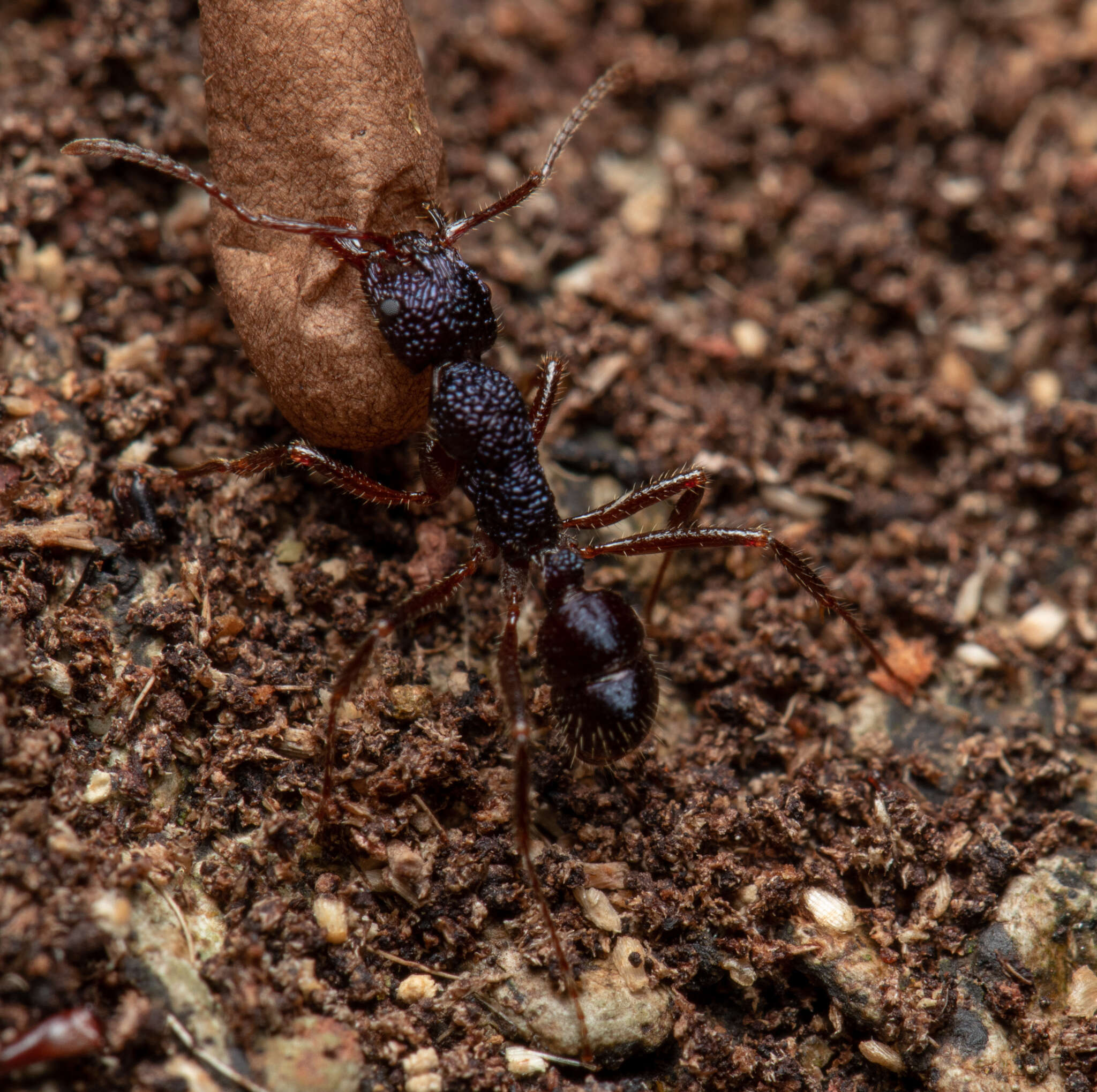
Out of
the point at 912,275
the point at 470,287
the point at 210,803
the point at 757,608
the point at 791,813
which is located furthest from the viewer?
the point at 912,275

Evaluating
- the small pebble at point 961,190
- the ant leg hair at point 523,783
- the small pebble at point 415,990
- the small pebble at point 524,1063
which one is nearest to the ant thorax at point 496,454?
the ant leg hair at point 523,783

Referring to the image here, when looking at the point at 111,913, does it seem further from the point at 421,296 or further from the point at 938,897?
the point at 938,897

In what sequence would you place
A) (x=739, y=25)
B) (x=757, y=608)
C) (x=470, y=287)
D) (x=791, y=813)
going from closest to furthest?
(x=791, y=813) → (x=470, y=287) → (x=757, y=608) → (x=739, y=25)

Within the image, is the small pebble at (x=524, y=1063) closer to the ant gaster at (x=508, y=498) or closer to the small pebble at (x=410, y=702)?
the ant gaster at (x=508, y=498)

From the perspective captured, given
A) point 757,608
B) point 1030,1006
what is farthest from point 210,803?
point 1030,1006

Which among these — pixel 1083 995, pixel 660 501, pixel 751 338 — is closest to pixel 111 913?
pixel 660 501

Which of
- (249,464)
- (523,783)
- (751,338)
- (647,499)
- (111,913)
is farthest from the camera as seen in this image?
(751,338)

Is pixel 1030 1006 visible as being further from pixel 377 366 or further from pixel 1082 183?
pixel 1082 183
